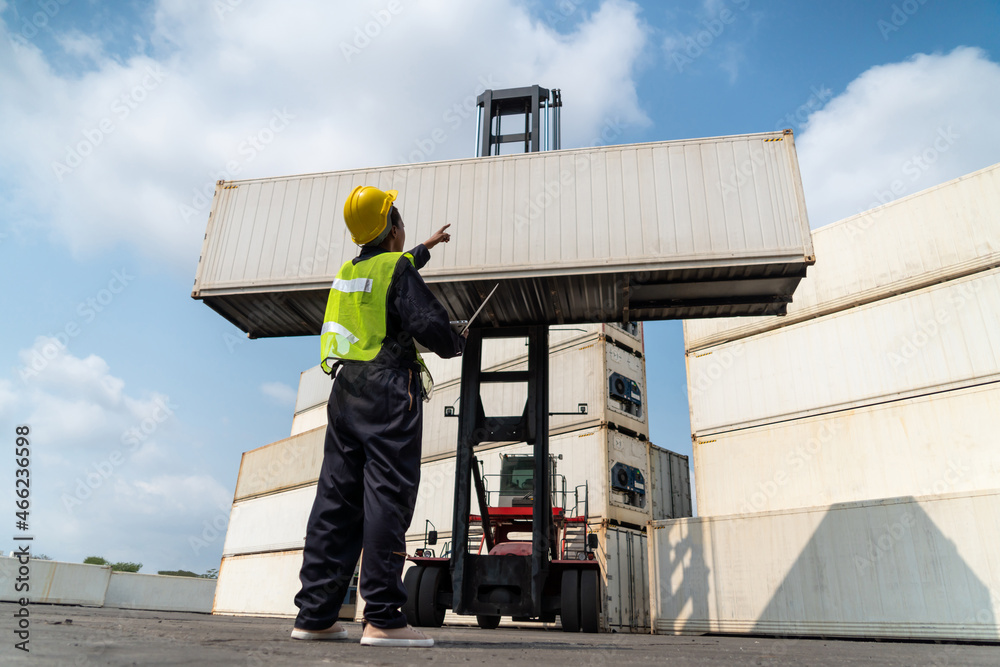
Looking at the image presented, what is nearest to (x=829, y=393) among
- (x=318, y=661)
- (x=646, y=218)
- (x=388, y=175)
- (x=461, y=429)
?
(x=646, y=218)

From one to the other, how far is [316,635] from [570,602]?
502 cm

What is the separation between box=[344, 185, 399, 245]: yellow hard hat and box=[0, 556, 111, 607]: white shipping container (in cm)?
2089

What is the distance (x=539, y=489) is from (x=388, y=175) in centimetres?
441

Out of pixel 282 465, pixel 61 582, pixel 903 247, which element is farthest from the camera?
pixel 282 465

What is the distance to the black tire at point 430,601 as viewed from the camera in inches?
280

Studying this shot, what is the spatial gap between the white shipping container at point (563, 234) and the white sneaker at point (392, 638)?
197 inches

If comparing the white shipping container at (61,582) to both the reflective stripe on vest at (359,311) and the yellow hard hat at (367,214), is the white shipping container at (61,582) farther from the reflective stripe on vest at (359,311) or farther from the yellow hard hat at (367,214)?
the yellow hard hat at (367,214)

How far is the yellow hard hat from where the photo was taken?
2.80m

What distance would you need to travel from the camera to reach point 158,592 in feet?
87.3

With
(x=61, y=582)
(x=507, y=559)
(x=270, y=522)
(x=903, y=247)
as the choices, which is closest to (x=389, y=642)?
(x=507, y=559)

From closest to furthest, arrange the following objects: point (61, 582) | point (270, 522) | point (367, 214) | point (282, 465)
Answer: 1. point (367, 214)
2. point (61, 582)
3. point (270, 522)
4. point (282, 465)

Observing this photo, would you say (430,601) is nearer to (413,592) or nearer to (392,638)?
(413,592)

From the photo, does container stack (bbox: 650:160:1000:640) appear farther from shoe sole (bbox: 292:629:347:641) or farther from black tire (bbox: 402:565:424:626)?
shoe sole (bbox: 292:629:347:641)

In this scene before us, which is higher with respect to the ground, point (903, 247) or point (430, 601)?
point (903, 247)
